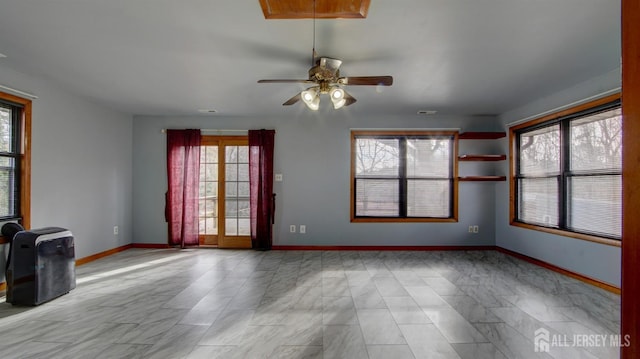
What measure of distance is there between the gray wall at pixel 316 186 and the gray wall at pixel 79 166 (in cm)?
28

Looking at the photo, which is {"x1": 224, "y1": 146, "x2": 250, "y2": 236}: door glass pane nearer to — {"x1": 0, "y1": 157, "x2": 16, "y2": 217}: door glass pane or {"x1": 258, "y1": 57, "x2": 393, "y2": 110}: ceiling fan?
{"x1": 0, "y1": 157, "x2": 16, "y2": 217}: door glass pane

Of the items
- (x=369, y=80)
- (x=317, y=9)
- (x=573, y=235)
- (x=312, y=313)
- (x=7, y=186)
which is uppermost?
(x=317, y=9)

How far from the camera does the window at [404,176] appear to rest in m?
5.29

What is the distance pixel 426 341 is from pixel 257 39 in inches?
115

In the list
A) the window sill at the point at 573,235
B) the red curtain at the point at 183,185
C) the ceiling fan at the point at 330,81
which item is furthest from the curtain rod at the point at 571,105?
the red curtain at the point at 183,185

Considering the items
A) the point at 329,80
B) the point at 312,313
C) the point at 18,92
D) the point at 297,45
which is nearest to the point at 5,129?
the point at 18,92

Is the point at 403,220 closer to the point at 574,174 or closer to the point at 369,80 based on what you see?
the point at 574,174

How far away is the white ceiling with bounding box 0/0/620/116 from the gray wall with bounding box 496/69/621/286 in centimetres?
21

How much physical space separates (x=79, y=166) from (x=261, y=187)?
270 cm

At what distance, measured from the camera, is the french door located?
5.28 meters

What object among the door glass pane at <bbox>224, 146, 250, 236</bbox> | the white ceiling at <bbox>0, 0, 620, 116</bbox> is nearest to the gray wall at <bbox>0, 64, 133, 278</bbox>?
the white ceiling at <bbox>0, 0, 620, 116</bbox>

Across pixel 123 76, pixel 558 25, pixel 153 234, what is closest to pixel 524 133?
pixel 558 25

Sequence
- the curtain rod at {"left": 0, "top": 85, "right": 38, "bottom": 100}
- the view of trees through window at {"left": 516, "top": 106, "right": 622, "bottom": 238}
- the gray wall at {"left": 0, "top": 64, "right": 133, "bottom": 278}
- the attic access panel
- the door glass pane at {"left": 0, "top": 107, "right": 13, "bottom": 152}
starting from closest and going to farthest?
the attic access panel < the curtain rod at {"left": 0, "top": 85, "right": 38, "bottom": 100} < the door glass pane at {"left": 0, "top": 107, "right": 13, "bottom": 152} < the view of trees through window at {"left": 516, "top": 106, "right": 622, "bottom": 238} < the gray wall at {"left": 0, "top": 64, "right": 133, "bottom": 278}

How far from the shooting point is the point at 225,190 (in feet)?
17.4
